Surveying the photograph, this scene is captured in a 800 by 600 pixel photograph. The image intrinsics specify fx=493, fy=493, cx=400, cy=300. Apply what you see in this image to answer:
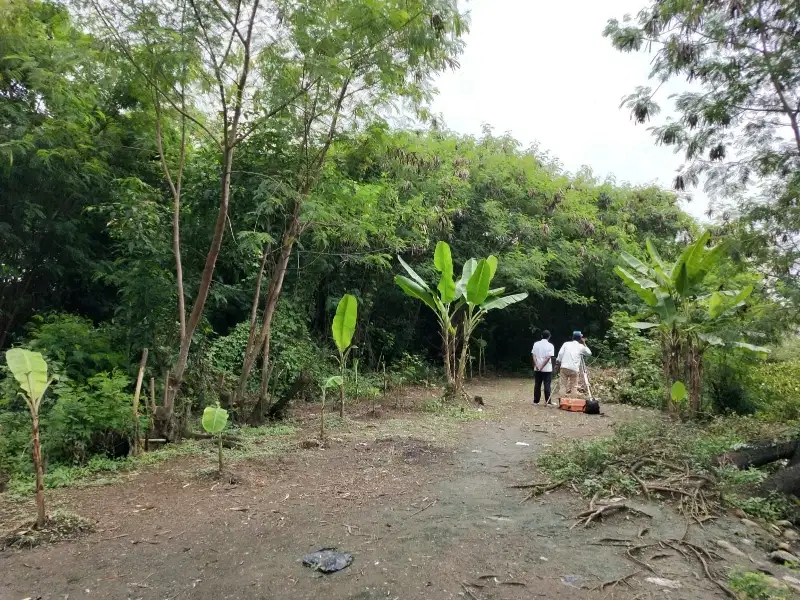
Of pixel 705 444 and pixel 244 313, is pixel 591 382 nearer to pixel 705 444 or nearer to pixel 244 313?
pixel 705 444

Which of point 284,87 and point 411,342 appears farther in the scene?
point 411,342

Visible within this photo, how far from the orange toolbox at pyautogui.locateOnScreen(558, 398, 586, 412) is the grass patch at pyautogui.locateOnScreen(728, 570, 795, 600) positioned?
6.22m

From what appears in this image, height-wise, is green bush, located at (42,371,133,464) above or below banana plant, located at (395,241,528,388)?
below

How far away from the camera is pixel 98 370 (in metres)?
6.92

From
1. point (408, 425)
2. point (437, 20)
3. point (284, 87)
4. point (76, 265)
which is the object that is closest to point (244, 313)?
point (76, 265)

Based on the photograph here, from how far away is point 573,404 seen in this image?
9023 mm

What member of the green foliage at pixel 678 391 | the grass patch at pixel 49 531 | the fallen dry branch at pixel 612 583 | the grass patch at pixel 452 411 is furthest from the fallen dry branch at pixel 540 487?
the green foliage at pixel 678 391

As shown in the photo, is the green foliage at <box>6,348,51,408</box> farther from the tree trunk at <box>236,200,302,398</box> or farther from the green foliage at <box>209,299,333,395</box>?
the green foliage at <box>209,299,333,395</box>

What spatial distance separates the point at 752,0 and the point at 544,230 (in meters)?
9.52

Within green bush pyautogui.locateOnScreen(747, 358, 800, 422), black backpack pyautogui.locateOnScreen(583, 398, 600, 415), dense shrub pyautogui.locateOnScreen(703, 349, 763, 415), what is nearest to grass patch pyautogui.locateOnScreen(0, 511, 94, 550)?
black backpack pyautogui.locateOnScreen(583, 398, 600, 415)

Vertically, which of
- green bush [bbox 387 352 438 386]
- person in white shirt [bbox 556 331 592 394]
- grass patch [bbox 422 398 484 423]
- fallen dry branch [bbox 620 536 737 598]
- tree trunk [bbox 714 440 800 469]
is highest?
person in white shirt [bbox 556 331 592 394]

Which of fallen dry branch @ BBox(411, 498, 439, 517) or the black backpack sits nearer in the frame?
fallen dry branch @ BBox(411, 498, 439, 517)

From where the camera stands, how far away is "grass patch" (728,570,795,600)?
2639 mm

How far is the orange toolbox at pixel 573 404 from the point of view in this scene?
897 cm
